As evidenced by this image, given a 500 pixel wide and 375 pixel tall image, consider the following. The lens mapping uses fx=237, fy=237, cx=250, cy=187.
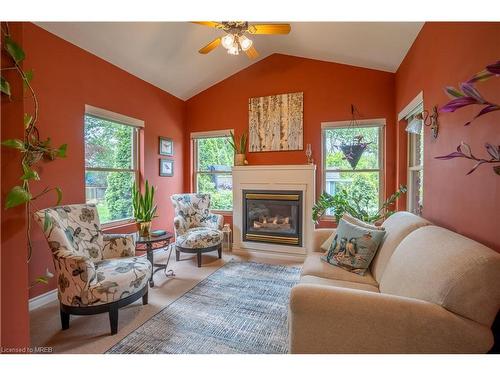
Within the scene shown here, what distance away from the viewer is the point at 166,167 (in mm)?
4004

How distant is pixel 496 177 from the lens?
47.4 inches

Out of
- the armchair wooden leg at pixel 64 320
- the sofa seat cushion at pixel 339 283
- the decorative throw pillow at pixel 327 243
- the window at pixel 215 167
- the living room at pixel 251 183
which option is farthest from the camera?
the window at pixel 215 167

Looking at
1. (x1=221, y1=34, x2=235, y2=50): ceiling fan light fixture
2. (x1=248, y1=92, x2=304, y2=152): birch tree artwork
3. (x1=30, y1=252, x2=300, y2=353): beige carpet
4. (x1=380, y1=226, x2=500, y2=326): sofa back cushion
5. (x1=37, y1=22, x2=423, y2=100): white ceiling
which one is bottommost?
(x1=30, y1=252, x2=300, y2=353): beige carpet

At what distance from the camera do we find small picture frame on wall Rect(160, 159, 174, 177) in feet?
12.8

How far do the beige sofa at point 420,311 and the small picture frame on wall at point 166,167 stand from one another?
131 inches

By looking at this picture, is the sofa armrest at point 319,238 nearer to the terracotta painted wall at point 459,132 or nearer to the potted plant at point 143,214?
the terracotta painted wall at point 459,132

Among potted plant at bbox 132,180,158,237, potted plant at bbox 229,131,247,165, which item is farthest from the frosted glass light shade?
potted plant at bbox 132,180,158,237

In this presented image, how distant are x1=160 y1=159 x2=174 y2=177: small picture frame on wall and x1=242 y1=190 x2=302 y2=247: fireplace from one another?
4.44 feet

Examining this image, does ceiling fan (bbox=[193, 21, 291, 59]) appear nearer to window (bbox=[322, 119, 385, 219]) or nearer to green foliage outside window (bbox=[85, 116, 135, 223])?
window (bbox=[322, 119, 385, 219])

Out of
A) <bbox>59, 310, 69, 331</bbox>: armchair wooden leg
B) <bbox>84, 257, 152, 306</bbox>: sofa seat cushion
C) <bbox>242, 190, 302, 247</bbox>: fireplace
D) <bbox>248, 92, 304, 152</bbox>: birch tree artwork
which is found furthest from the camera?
<bbox>248, 92, 304, 152</bbox>: birch tree artwork

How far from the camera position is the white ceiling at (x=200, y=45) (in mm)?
2516

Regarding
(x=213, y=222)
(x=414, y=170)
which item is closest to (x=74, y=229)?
(x=213, y=222)

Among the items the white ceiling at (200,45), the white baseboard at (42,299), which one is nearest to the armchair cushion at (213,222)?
the white baseboard at (42,299)

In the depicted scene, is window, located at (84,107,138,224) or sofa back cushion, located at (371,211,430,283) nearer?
sofa back cushion, located at (371,211,430,283)
